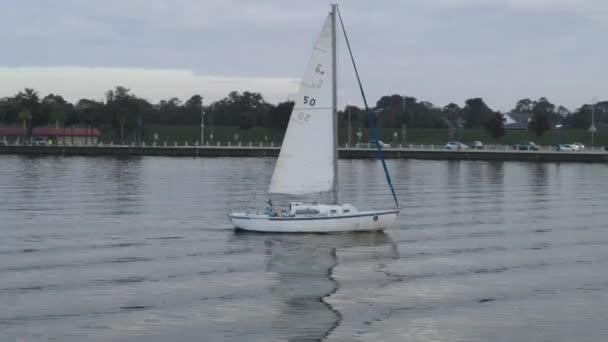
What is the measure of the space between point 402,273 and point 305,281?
3912 mm

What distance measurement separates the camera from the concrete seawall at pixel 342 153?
5738 inches

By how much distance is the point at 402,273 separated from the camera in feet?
123

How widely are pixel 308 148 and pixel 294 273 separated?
38.2ft

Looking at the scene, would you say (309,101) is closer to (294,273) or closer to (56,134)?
(294,273)

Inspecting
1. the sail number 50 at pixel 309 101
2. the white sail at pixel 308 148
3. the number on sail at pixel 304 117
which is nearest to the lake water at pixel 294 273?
the white sail at pixel 308 148

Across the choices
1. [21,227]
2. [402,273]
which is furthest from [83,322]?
[21,227]

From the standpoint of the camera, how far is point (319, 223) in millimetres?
45875

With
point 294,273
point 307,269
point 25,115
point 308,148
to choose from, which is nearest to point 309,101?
point 308,148

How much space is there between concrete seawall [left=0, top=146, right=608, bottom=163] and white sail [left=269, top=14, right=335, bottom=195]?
334 ft

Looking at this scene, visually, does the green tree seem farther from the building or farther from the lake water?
the lake water

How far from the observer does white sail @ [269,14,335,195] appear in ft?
156

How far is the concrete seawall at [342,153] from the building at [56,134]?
25.6 meters

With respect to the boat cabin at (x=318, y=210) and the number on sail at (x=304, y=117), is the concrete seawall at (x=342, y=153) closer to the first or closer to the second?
the number on sail at (x=304, y=117)

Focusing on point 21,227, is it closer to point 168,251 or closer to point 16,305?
point 168,251
